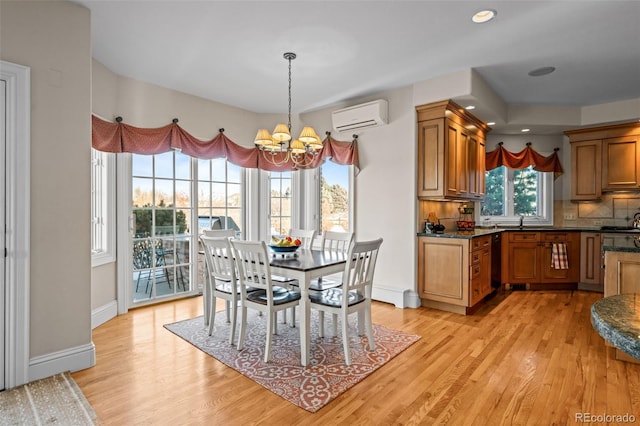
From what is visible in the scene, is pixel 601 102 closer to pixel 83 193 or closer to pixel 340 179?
pixel 340 179

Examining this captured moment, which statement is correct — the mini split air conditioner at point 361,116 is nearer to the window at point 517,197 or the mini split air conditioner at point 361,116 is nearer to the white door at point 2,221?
the window at point 517,197

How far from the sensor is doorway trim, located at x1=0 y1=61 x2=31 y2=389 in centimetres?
223

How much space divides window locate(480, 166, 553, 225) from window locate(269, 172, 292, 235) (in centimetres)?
336

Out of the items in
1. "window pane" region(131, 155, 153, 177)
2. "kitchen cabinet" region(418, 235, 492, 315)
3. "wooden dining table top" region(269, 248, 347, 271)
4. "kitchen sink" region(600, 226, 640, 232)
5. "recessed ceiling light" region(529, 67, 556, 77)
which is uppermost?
"recessed ceiling light" region(529, 67, 556, 77)

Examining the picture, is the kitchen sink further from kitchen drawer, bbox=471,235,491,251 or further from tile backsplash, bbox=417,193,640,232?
kitchen drawer, bbox=471,235,491,251

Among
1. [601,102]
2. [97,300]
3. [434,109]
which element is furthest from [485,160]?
[97,300]

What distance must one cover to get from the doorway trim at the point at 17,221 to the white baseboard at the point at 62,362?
0.05 meters

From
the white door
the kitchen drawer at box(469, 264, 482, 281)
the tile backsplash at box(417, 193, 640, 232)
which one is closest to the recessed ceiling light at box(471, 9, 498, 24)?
the tile backsplash at box(417, 193, 640, 232)

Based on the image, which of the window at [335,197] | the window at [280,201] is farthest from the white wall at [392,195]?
→ the window at [280,201]

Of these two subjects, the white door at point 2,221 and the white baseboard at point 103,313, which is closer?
the white door at point 2,221

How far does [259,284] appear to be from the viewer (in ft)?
9.02

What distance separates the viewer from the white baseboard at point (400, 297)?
4.19 metres

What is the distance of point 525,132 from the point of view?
5.59 m

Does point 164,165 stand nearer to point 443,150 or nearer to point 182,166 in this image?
point 182,166
